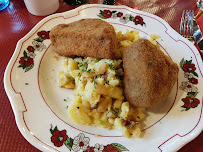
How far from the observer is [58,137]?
1.63 metres

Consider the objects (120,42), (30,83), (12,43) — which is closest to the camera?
(30,83)

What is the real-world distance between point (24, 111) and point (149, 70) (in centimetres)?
117

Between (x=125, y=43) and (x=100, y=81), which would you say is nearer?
(x=100, y=81)

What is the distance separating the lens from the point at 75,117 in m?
1.73

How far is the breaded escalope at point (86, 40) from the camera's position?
6.44 feet

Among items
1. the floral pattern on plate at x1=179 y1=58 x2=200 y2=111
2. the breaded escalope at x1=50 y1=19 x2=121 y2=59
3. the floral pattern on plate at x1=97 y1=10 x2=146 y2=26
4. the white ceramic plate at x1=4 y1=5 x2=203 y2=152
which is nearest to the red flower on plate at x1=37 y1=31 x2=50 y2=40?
the white ceramic plate at x1=4 y1=5 x2=203 y2=152

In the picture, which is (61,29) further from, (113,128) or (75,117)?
(113,128)

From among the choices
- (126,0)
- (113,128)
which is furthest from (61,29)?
(126,0)

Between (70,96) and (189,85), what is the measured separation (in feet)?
3.94

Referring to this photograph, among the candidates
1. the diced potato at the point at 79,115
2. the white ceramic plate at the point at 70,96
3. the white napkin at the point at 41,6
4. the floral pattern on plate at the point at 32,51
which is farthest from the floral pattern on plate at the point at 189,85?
the white napkin at the point at 41,6

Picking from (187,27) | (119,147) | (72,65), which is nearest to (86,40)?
(72,65)

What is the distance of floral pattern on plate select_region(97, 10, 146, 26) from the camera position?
2.53m

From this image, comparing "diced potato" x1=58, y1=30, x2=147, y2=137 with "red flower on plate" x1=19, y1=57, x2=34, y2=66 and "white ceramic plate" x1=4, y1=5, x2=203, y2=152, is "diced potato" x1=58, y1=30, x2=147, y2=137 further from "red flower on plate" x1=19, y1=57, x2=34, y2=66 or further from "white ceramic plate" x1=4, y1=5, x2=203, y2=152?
"red flower on plate" x1=19, y1=57, x2=34, y2=66

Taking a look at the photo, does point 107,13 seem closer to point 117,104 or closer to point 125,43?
point 125,43
